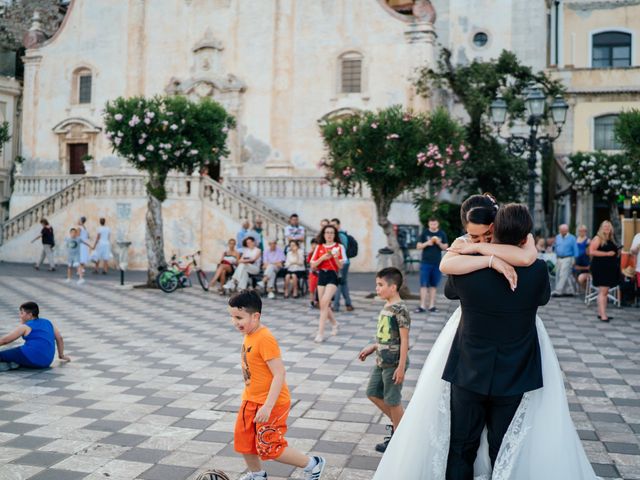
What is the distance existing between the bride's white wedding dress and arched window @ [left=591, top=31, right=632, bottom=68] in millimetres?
36275

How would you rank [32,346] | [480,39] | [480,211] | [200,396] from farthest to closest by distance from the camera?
[480,39] < [32,346] < [200,396] < [480,211]

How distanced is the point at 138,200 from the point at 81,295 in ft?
29.8

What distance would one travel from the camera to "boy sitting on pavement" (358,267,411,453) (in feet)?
18.9

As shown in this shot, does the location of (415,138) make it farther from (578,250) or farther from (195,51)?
(195,51)

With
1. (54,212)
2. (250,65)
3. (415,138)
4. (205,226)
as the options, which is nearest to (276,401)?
(415,138)

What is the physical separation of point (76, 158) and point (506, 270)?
108 ft

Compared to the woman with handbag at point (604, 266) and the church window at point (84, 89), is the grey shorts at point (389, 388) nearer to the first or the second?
the woman with handbag at point (604, 266)

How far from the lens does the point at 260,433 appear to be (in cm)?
463

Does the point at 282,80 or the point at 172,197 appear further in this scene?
the point at 282,80

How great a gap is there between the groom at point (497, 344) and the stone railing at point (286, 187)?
22.2 metres

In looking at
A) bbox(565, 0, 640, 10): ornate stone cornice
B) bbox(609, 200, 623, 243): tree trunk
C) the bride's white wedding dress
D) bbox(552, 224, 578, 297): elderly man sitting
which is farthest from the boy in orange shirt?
bbox(565, 0, 640, 10): ornate stone cornice

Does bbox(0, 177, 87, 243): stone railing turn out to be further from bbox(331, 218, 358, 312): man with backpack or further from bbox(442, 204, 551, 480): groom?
bbox(442, 204, 551, 480): groom

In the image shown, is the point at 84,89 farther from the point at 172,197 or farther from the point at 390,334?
the point at 390,334

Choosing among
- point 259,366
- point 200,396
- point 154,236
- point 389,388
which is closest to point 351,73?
point 154,236
